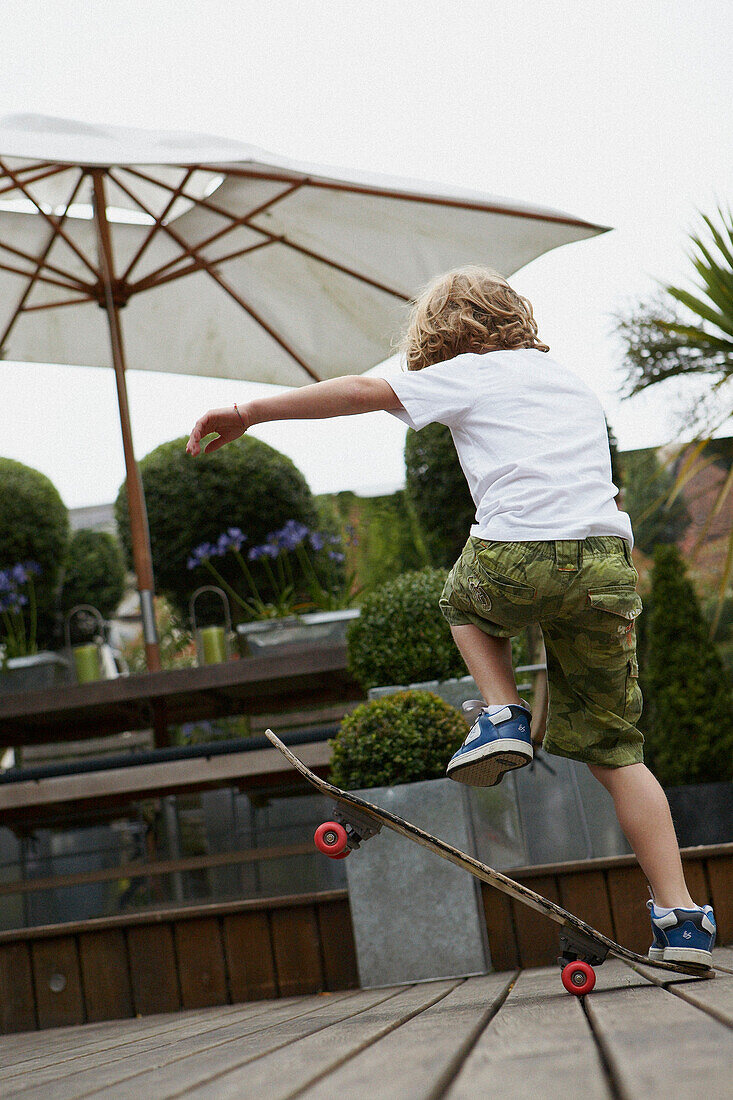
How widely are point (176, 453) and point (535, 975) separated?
14.4 feet

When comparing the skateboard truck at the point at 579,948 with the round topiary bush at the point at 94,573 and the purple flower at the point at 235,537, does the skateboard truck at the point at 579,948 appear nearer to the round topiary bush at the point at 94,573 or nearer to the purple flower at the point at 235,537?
the purple flower at the point at 235,537

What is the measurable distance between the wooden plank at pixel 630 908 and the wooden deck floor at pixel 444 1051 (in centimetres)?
53

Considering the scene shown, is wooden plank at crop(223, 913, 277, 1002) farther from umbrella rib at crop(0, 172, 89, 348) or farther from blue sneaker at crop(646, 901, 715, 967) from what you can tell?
umbrella rib at crop(0, 172, 89, 348)

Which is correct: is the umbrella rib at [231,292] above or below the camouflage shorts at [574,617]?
above

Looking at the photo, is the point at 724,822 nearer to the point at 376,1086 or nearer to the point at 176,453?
the point at 376,1086

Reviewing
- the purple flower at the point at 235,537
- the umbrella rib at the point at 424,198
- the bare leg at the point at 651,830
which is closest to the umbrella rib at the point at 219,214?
the umbrella rib at the point at 424,198

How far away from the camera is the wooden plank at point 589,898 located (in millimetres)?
2398

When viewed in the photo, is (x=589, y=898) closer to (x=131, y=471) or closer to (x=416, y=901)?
(x=416, y=901)

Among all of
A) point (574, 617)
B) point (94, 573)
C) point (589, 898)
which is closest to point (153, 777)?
point (589, 898)

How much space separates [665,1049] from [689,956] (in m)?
0.81

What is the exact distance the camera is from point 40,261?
446 centimetres

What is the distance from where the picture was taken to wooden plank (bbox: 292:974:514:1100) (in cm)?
76

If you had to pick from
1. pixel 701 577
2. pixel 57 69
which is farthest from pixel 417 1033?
pixel 57 69

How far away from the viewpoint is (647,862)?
5.38 feet
